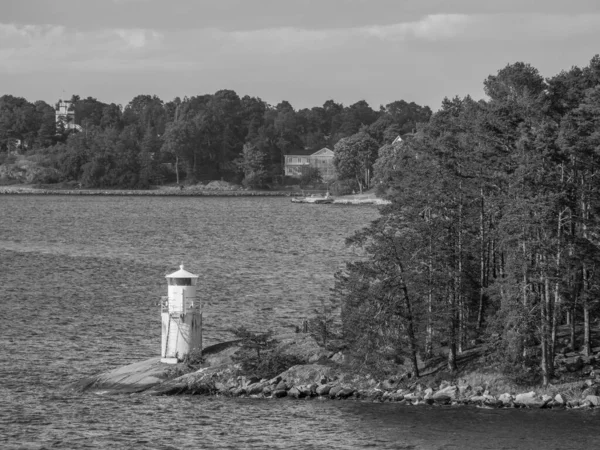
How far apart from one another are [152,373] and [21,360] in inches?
374

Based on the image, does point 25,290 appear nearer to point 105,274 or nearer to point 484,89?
point 105,274

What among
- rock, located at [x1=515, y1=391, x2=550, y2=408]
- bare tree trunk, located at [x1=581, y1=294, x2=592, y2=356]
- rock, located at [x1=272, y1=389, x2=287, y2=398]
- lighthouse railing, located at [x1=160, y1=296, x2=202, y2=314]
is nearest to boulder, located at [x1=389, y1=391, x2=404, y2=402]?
rock, located at [x1=272, y1=389, x2=287, y2=398]

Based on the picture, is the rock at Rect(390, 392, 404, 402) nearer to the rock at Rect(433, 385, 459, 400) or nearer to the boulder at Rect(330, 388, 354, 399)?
the rock at Rect(433, 385, 459, 400)

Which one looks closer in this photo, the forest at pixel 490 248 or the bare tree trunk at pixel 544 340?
the bare tree trunk at pixel 544 340

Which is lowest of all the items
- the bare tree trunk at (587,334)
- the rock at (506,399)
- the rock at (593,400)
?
the rock at (506,399)

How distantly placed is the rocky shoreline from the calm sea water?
32.9 inches

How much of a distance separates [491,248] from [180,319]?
14929mm

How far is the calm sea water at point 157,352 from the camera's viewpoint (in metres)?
42.7

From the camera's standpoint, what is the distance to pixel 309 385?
4894 cm

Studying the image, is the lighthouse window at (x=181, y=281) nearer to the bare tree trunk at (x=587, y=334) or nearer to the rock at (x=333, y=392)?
the rock at (x=333, y=392)

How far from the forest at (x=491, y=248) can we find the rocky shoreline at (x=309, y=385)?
1170mm

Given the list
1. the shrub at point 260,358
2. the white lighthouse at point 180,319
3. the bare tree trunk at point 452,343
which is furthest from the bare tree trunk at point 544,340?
the white lighthouse at point 180,319

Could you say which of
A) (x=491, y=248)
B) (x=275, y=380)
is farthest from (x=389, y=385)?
(x=491, y=248)

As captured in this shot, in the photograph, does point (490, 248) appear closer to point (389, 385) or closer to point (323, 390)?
point (389, 385)
